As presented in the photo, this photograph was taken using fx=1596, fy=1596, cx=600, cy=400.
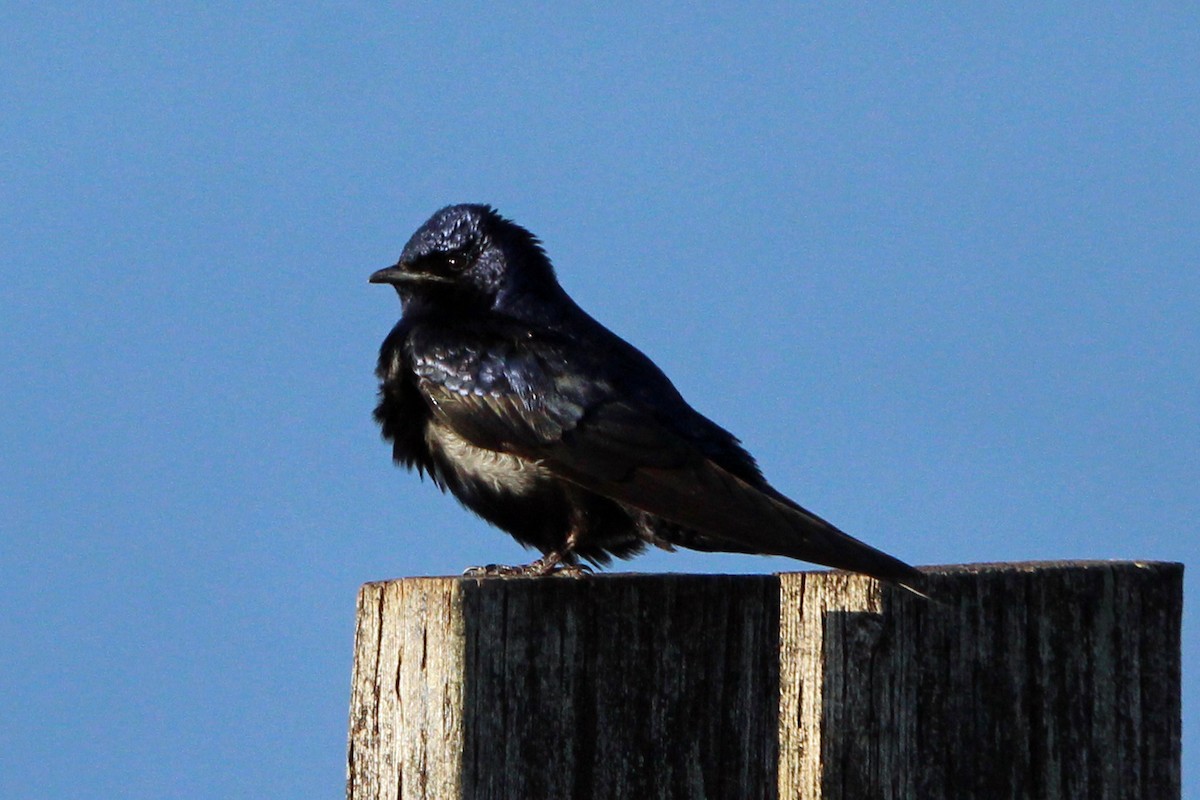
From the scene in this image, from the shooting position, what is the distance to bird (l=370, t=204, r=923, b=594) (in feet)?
14.6

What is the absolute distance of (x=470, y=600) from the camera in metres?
2.76

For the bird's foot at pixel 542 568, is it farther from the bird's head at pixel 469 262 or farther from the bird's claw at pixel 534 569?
the bird's head at pixel 469 262

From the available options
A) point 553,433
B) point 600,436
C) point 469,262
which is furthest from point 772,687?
point 469,262

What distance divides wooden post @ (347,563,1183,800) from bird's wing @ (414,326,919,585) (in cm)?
72

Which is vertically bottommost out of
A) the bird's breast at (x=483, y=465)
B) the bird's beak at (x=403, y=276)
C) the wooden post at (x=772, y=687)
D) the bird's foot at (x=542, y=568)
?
the wooden post at (x=772, y=687)

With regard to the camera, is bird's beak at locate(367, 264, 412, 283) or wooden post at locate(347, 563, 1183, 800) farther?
bird's beak at locate(367, 264, 412, 283)

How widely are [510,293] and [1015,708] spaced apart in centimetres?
332

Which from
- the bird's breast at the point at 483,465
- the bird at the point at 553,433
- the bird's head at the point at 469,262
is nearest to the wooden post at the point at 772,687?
the bird at the point at 553,433

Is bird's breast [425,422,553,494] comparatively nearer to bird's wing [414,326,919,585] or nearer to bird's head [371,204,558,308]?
bird's wing [414,326,919,585]

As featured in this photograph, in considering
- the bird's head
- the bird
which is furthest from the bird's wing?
the bird's head

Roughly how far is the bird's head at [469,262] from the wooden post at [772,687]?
10.1 ft

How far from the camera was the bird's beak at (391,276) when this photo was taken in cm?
615

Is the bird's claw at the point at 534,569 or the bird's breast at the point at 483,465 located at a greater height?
the bird's breast at the point at 483,465

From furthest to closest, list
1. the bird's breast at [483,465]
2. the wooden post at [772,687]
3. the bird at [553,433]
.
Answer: the bird's breast at [483,465] → the bird at [553,433] → the wooden post at [772,687]
